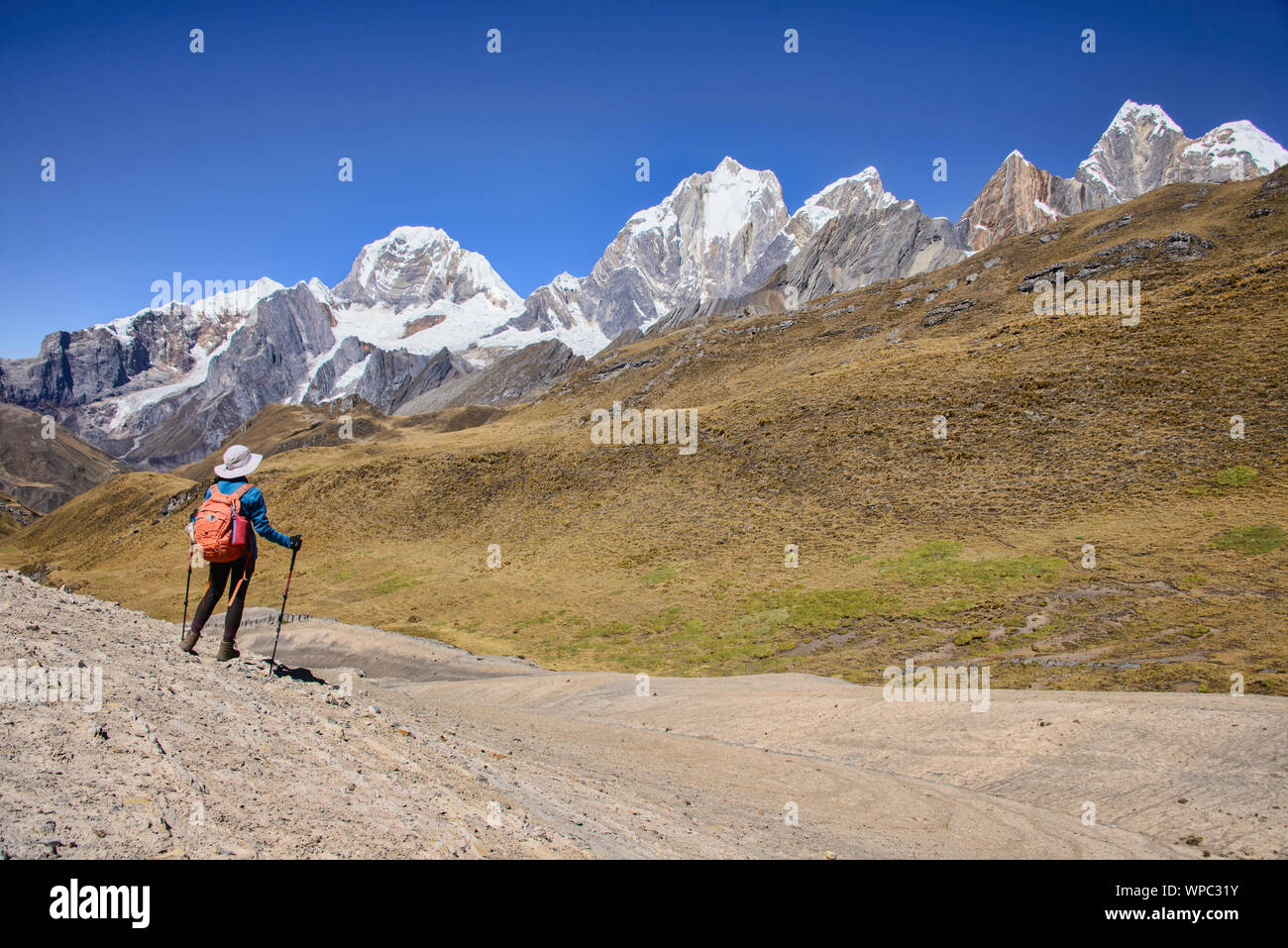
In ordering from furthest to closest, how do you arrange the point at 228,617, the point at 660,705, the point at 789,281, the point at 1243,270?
the point at 789,281 → the point at 1243,270 → the point at 660,705 → the point at 228,617

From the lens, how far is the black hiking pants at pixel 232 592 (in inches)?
371

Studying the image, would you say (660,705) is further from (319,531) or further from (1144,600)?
(319,531)

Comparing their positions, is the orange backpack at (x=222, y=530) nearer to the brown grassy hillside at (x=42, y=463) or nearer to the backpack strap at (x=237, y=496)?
the backpack strap at (x=237, y=496)

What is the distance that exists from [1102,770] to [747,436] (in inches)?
1533

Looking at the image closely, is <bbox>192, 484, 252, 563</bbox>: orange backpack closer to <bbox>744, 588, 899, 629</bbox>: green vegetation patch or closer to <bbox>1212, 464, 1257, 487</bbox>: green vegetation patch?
<bbox>744, 588, 899, 629</bbox>: green vegetation patch

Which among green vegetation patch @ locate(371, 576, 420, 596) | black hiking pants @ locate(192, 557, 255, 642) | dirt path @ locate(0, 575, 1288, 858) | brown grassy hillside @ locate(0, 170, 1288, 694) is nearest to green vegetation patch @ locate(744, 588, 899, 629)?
brown grassy hillside @ locate(0, 170, 1288, 694)

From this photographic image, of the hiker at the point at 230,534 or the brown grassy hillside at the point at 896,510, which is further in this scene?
the brown grassy hillside at the point at 896,510

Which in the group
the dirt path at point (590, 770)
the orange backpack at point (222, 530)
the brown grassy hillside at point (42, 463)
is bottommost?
the dirt path at point (590, 770)

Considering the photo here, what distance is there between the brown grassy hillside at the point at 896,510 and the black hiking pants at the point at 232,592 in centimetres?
1507

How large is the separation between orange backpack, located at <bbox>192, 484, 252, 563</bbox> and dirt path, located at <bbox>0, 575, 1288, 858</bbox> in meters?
1.57

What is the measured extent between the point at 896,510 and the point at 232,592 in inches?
1274

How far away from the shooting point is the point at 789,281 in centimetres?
13788

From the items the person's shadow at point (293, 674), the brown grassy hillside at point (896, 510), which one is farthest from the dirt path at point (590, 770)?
the brown grassy hillside at point (896, 510)
